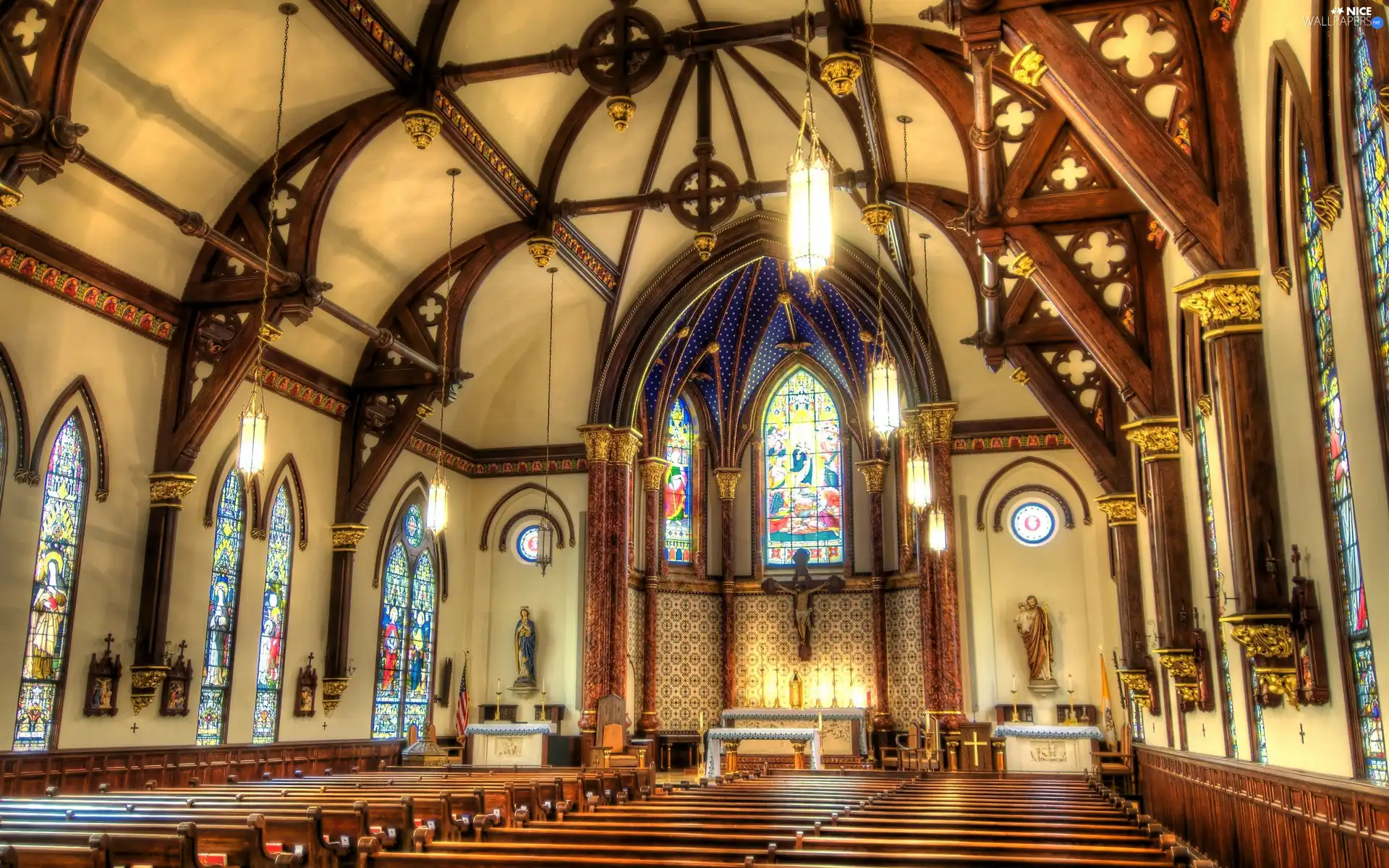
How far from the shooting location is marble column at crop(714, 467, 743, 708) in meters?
27.3

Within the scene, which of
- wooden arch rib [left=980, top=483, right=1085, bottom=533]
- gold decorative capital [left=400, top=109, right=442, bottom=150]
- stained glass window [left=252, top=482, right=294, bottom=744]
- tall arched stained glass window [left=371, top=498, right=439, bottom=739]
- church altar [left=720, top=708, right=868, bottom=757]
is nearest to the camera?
gold decorative capital [left=400, top=109, right=442, bottom=150]

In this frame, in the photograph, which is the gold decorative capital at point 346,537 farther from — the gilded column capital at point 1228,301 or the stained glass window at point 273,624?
the gilded column capital at point 1228,301

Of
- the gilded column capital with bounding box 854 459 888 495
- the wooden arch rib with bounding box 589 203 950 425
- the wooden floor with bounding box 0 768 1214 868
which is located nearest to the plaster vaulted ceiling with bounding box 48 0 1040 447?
the wooden arch rib with bounding box 589 203 950 425

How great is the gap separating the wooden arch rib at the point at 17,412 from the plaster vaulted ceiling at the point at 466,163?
1833 mm

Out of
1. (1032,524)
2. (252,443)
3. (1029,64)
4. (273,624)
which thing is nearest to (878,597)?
(1032,524)

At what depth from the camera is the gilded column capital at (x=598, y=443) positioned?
2447 centimetres

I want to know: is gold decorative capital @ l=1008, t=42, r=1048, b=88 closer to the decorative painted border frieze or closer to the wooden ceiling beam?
the wooden ceiling beam

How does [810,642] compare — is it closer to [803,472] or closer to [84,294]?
[803,472]

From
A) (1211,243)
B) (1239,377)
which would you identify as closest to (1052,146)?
(1211,243)

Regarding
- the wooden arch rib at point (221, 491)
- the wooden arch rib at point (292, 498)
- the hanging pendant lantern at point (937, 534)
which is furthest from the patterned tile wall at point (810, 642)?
the wooden arch rib at point (221, 491)

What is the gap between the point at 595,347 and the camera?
24.9 metres

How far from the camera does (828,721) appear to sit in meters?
25.5

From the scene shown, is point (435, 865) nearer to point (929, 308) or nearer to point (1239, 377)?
point (1239, 377)

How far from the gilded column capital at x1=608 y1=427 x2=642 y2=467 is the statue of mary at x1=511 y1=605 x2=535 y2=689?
405cm
